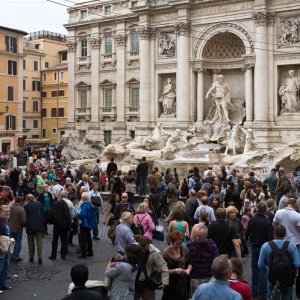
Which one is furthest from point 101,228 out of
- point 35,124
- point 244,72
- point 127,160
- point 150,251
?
point 35,124

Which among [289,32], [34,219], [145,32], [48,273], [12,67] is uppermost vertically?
[145,32]

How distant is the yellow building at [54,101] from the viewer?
191 feet

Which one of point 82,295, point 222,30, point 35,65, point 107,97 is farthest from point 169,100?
point 82,295

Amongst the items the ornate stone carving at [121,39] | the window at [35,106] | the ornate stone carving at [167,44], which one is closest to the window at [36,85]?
the window at [35,106]

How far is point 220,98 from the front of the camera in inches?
1316

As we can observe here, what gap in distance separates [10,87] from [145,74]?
62.7 feet

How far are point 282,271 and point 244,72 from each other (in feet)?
89.2

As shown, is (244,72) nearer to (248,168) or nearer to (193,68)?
(193,68)

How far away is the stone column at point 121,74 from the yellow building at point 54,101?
19468mm

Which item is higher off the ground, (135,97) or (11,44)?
(11,44)

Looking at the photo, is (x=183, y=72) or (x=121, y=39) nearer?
(x=183, y=72)

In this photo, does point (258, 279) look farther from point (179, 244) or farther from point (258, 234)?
point (179, 244)

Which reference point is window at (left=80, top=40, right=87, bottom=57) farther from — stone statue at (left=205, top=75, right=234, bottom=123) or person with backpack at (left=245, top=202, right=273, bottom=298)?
person with backpack at (left=245, top=202, right=273, bottom=298)

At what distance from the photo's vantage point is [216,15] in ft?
109
